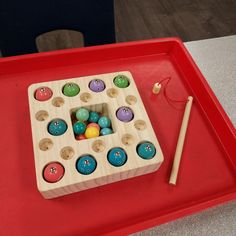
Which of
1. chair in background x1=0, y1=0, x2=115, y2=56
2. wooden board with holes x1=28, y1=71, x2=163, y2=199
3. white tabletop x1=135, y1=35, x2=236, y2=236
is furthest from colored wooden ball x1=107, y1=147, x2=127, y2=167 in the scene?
chair in background x1=0, y1=0, x2=115, y2=56

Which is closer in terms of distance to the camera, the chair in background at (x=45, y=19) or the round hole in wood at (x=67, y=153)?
the round hole in wood at (x=67, y=153)

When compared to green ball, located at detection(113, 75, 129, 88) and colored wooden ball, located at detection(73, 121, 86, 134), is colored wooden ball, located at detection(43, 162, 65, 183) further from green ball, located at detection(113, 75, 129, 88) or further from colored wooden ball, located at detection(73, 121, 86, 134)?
green ball, located at detection(113, 75, 129, 88)

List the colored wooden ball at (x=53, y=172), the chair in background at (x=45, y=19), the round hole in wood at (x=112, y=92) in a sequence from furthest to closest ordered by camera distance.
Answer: the chair in background at (x=45, y=19), the round hole in wood at (x=112, y=92), the colored wooden ball at (x=53, y=172)

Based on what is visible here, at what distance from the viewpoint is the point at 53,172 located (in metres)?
0.37

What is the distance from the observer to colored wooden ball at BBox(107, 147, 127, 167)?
15.4 inches

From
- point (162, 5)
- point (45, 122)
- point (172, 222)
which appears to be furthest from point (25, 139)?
point (162, 5)

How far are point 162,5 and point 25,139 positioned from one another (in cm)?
139

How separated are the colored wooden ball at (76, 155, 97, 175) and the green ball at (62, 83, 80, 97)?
0.13 meters

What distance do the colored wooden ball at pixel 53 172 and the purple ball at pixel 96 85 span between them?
6.3 inches

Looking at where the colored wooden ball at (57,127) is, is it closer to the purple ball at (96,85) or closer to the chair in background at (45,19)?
the purple ball at (96,85)

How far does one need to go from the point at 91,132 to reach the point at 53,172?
0.09 meters

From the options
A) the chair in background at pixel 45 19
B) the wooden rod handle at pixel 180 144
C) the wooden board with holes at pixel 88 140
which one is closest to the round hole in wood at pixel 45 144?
the wooden board with holes at pixel 88 140

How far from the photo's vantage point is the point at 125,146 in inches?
16.2

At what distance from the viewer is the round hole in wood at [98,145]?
0.41m
